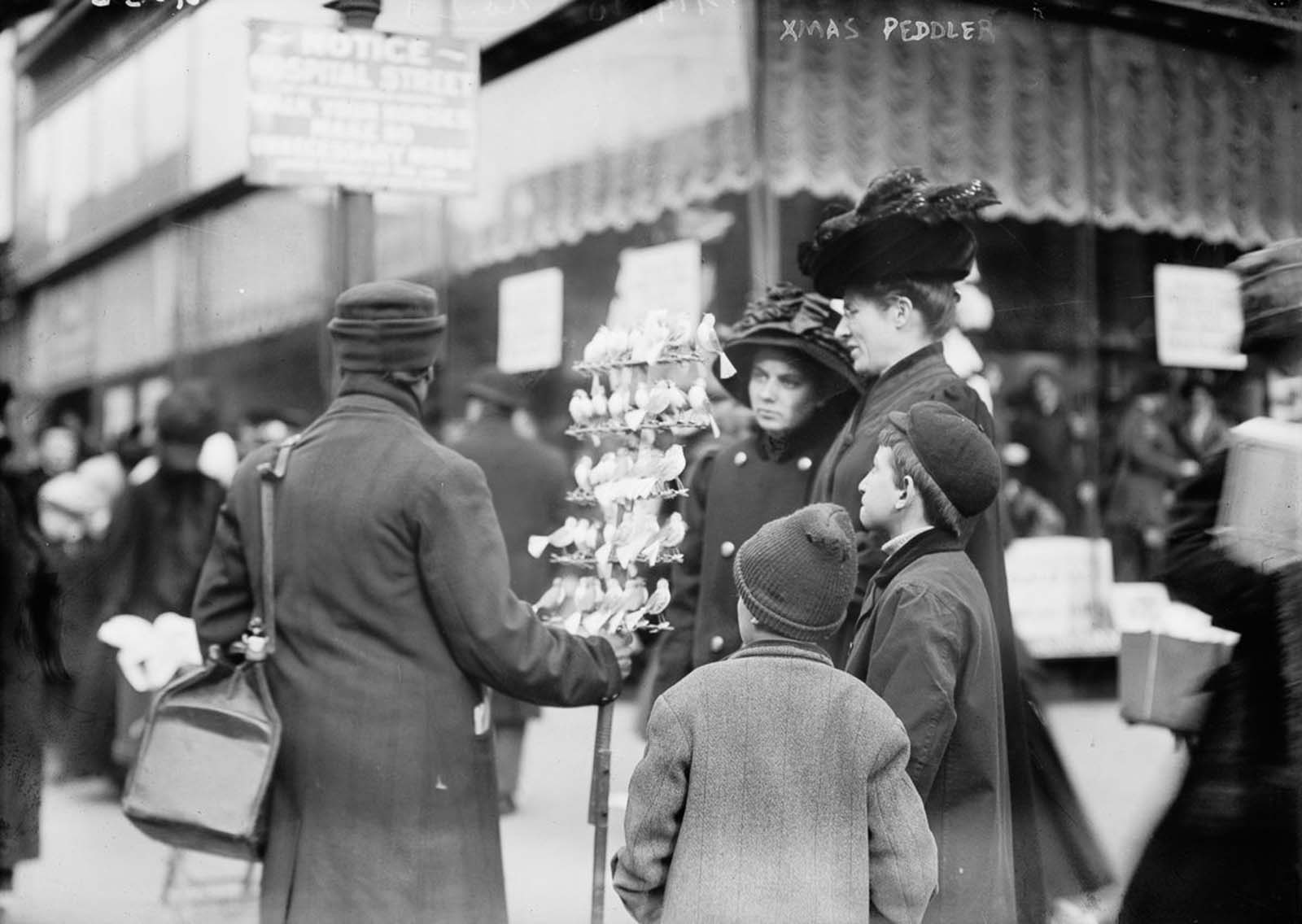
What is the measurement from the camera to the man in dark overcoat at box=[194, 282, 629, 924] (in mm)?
3623

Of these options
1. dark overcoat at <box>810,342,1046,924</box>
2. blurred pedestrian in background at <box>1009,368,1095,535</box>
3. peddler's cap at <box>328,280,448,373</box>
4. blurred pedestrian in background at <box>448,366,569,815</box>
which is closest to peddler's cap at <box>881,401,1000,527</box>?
dark overcoat at <box>810,342,1046,924</box>

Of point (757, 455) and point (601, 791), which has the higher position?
point (757, 455)

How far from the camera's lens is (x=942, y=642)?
3377 millimetres

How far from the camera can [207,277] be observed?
514 centimetres

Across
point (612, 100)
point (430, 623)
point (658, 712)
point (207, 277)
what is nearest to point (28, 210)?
point (207, 277)

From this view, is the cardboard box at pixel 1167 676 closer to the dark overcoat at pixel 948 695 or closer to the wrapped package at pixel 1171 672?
the wrapped package at pixel 1171 672

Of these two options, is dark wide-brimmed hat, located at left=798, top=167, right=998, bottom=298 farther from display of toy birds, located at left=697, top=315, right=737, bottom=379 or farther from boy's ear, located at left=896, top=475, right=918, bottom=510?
boy's ear, located at left=896, top=475, right=918, bottom=510

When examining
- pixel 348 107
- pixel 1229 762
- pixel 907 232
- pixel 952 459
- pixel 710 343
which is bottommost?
pixel 1229 762

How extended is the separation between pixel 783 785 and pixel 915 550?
2.82 feet

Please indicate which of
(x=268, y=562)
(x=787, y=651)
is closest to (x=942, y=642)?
(x=787, y=651)

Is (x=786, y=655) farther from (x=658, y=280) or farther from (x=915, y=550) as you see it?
(x=658, y=280)

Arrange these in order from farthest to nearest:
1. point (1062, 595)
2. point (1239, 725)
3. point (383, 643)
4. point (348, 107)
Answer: point (1062, 595), point (348, 107), point (1239, 725), point (383, 643)

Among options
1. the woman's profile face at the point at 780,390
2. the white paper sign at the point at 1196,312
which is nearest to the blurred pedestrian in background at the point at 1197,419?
the white paper sign at the point at 1196,312

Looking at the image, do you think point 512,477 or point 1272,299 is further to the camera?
point 512,477
